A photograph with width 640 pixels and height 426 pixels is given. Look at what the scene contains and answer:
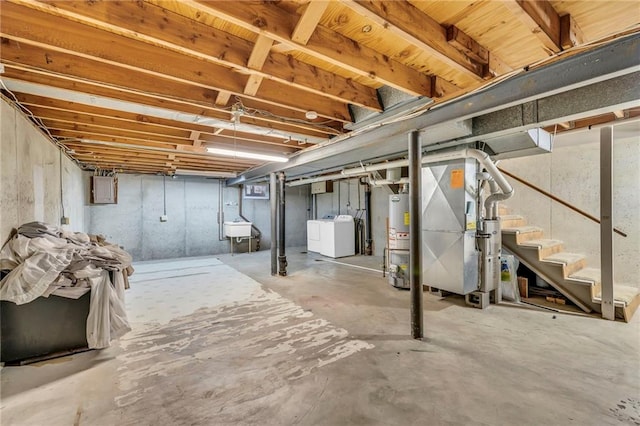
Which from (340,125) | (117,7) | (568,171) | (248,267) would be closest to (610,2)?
(340,125)

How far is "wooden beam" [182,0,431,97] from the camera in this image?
1374mm

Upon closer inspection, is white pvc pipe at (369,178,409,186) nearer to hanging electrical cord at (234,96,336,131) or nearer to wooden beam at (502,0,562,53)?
hanging electrical cord at (234,96,336,131)

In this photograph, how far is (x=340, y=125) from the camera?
10.7ft

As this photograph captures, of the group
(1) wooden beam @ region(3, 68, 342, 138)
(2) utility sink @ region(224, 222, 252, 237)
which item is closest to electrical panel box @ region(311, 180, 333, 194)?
(2) utility sink @ region(224, 222, 252, 237)

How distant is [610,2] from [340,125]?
2250 millimetres

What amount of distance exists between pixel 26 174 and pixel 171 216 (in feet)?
16.3

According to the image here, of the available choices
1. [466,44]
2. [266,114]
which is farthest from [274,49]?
[466,44]

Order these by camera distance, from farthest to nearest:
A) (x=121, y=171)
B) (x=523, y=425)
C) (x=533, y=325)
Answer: (x=121, y=171) < (x=533, y=325) < (x=523, y=425)

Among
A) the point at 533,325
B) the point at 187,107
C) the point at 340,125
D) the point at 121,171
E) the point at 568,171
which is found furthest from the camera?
the point at 121,171

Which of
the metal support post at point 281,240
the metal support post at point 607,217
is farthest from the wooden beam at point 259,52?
the metal support post at point 607,217

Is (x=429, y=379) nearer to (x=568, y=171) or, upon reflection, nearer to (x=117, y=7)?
(x=117, y=7)

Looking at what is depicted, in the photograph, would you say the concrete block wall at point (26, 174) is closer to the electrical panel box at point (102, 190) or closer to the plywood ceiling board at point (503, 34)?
the electrical panel box at point (102, 190)

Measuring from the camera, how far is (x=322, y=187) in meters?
8.66

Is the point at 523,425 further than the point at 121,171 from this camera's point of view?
No
